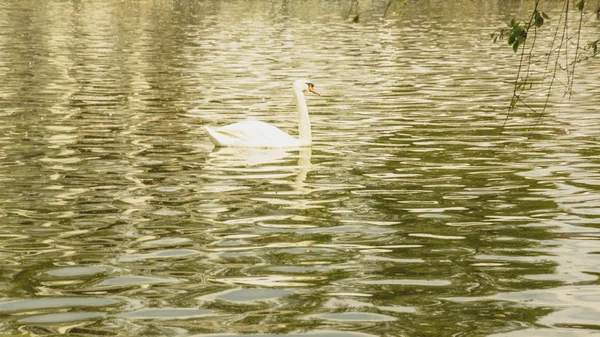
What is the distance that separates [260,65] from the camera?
42.0 meters

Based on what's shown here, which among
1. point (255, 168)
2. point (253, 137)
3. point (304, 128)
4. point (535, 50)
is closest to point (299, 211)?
point (255, 168)

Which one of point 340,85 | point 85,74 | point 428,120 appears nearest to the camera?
point 428,120

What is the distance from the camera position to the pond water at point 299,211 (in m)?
9.40

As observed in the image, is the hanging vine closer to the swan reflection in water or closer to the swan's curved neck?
the swan reflection in water

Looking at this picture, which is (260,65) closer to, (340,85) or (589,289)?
(340,85)

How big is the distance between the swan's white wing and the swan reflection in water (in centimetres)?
11

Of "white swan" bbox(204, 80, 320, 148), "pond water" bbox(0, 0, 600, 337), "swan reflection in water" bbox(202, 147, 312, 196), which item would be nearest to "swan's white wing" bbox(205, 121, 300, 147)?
"white swan" bbox(204, 80, 320, 148)

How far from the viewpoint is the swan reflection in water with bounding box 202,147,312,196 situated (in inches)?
644

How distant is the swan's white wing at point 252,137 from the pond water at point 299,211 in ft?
0.96

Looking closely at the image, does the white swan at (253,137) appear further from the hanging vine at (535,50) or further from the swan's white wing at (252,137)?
the hanging vine at (535,50)

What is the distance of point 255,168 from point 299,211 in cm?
424

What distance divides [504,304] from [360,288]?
4.17 ft

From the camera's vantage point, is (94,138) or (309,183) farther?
(94,138)

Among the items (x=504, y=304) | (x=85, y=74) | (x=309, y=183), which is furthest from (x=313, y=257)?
(x=85, y=74)
